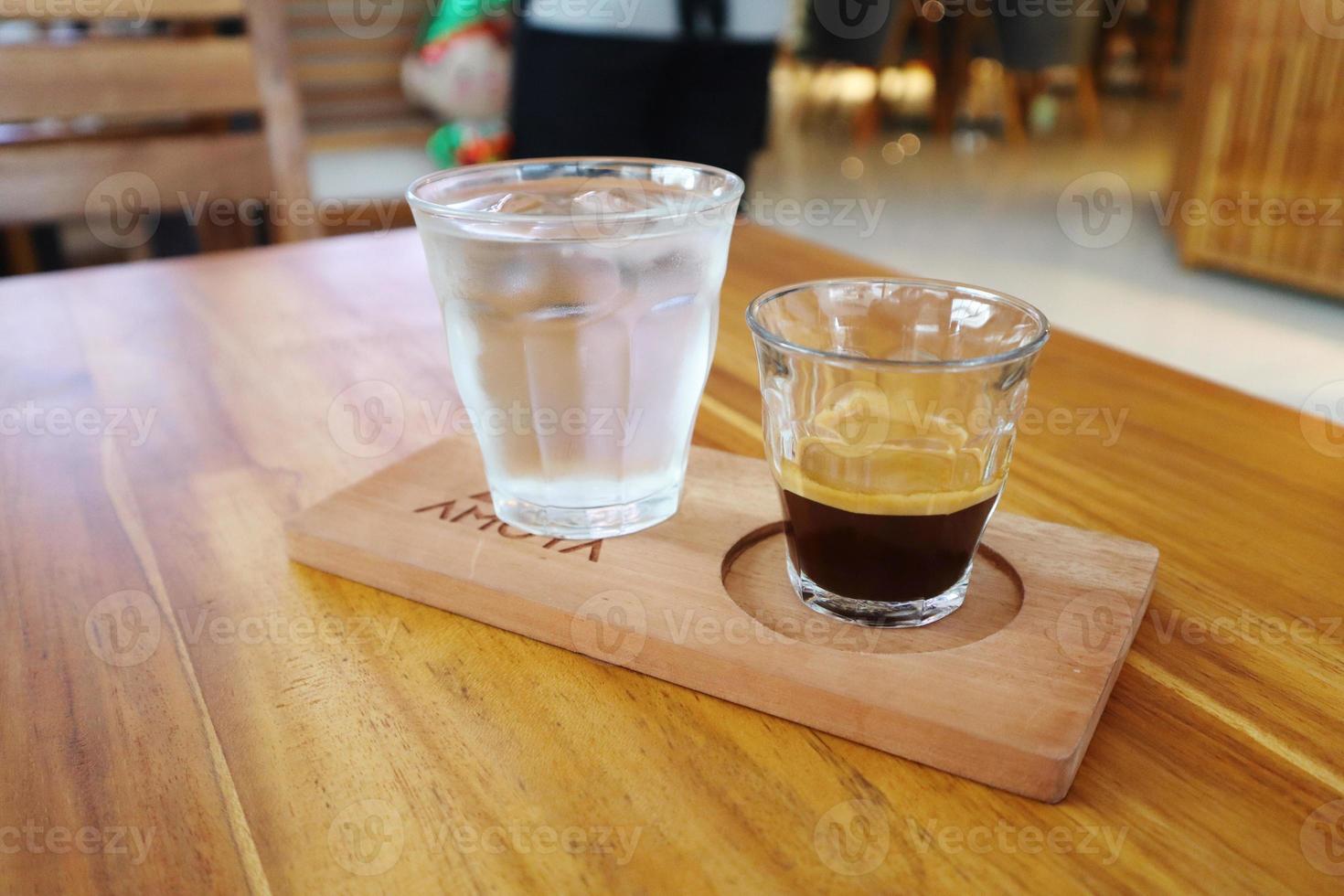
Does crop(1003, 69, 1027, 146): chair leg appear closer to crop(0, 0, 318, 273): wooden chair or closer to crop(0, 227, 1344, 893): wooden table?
crop(0, 0, 318, 273): wooden chair

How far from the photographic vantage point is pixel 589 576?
0.39 m

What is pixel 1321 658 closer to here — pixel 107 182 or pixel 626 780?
pixel 626 780

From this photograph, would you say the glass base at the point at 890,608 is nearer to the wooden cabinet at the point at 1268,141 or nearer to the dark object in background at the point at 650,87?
the dark object in background at the point at 650,87

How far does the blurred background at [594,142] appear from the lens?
4.41 ft

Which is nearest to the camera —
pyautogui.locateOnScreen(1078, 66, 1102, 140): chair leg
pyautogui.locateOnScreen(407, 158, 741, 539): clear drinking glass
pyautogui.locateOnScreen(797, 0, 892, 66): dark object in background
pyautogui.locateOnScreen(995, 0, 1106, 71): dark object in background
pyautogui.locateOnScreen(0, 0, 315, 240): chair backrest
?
pyautogui.locateOnScreen(407, 158, 741, 539): clear drinking glass

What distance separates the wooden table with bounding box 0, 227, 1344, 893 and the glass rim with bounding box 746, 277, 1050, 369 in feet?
0.36

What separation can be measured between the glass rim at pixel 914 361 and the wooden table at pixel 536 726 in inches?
4.3

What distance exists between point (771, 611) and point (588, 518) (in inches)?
3.4

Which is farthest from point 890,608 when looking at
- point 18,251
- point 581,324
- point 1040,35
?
point 1040,35

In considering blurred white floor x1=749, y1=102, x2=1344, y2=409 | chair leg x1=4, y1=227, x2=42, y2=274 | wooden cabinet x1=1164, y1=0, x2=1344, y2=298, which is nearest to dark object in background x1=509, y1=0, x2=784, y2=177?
blurred white floor x1=749, y1=102, x2=1344, y2=409

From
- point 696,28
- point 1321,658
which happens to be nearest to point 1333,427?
point 1321,658

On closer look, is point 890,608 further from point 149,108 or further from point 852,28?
point 852,28

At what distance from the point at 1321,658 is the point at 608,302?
267 millimetres

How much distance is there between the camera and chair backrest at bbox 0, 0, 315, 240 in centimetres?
129
